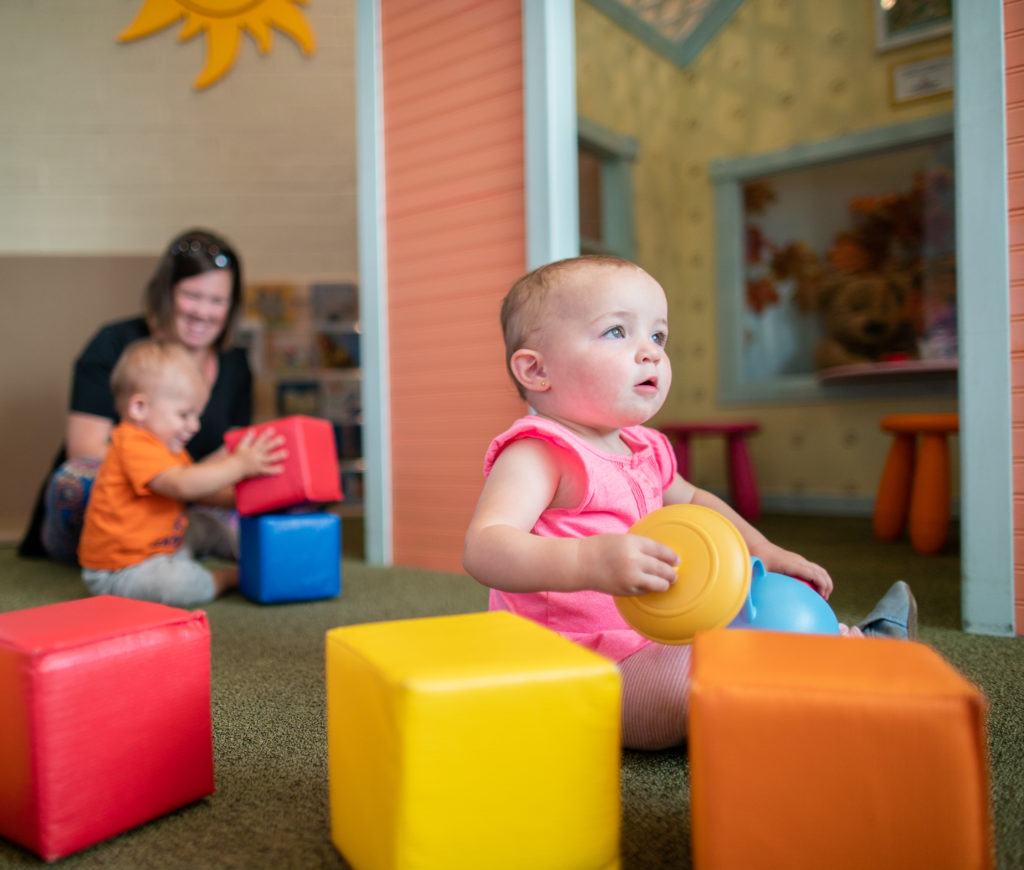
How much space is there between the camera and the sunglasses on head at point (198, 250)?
2553 mm

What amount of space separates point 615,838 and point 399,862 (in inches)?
7.4

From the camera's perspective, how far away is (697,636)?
732 mm

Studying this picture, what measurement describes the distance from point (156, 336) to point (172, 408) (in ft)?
2.26

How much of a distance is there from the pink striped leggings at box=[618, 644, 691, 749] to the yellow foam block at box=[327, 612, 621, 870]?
0.97 ft

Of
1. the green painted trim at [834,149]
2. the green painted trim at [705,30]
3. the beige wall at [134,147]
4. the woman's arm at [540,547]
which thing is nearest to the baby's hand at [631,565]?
the woman's arm at [540,547]

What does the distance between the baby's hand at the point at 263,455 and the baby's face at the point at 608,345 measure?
1045 millimetres

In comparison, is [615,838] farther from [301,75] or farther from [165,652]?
[301,75]

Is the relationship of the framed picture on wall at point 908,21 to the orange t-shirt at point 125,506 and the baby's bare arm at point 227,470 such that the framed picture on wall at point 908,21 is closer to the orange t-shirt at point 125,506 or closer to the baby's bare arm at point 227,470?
the baby's bare arm at point 227,470

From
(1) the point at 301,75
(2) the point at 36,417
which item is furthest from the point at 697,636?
(1) the point at 301,75

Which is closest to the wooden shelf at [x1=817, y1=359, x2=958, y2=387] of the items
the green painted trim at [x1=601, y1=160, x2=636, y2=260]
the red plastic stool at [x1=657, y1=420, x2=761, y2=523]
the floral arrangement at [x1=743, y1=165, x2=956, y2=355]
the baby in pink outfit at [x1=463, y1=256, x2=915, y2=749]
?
the floral arrangement at [x1=743, y1=165, x2=956, y2=355]

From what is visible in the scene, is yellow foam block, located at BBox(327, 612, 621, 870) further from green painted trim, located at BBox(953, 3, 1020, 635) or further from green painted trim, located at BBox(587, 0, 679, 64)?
green painted trim, located at BBox(587, 0, 679, 64)

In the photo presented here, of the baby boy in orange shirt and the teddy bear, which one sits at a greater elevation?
the teddy bear

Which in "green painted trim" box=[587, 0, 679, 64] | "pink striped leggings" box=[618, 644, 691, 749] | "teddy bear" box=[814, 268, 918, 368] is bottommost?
"pink striped leggings" box=[618, 644, 691, 749]

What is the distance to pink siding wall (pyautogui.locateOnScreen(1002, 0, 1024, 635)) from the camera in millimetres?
1564
